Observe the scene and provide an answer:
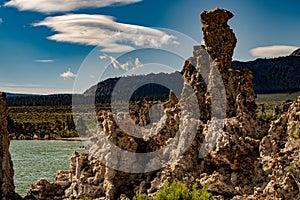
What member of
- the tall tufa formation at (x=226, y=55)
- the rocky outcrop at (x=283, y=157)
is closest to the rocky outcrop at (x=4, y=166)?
the tall tufa formation at (x=226, y=55)

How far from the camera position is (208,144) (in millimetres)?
14211

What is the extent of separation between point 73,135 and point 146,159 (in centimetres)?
6499

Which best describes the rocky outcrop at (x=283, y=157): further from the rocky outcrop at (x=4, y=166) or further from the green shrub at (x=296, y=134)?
the rocky outcrop at (x=4, y=166)

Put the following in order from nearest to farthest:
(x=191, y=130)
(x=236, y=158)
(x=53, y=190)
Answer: (x=236, y=158) < (x=191, y=130) < (x=53, y=190)

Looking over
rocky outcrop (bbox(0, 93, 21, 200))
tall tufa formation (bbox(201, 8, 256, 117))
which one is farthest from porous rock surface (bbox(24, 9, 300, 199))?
rocky outcrop (bbox(0, 93, 21, 200))

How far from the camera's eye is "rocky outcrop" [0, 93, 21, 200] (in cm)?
1509

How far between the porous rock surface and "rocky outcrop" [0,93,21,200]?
72 centimetres

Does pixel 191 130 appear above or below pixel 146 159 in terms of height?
above

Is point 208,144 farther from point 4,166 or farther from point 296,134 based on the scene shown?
point 4,166

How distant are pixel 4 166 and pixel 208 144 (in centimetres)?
689

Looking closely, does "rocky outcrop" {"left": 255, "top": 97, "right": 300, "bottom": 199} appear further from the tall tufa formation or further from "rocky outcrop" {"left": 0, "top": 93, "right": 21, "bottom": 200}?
"rocky outcrop" {"left": 0, "top": 93, "right": 21, "bottom": 200}

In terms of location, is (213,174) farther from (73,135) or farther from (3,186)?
(73,135)

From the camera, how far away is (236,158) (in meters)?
13.7

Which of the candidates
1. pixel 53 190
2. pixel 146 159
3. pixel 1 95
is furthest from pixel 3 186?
pixel 146 159
